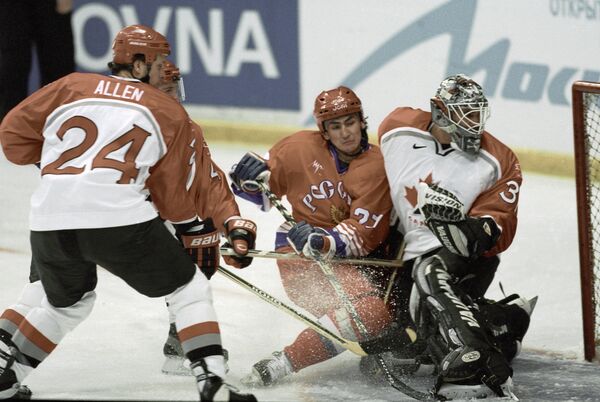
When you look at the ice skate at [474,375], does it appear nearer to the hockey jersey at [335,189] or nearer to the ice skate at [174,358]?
the hockey jersey at [335,189]

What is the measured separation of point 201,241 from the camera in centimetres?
354

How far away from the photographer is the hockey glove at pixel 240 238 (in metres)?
3.68

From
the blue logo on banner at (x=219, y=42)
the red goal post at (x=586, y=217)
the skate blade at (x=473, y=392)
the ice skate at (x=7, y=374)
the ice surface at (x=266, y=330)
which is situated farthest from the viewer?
the blue logo on banner at (x=219, y=42)

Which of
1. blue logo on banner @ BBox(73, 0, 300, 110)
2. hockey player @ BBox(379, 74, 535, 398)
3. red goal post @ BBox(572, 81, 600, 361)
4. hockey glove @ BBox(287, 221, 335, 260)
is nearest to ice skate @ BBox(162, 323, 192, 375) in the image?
hockey glove @ BBox(287, 221, 335, 260)

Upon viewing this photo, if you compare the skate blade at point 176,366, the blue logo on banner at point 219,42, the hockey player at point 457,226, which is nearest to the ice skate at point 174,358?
the skate blade at point 176,366

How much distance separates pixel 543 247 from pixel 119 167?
2371 mm

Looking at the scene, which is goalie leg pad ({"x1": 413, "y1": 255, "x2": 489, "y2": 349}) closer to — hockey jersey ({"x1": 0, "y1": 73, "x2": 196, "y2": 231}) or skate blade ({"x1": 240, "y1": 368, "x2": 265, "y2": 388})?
skate blade ({"x1": 240, "y1": 368, "x2": 265, "y2": 388})

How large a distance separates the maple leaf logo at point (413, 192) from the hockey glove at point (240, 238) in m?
0.46

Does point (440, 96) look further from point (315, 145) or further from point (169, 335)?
point (169, 335)

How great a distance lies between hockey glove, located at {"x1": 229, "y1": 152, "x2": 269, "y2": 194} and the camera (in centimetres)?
394

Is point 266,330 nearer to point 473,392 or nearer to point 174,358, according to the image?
point 174,358

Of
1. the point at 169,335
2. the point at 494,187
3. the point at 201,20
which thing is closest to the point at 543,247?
the point at 494,187

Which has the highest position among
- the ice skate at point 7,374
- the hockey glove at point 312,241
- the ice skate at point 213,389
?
the hockey glove at point 312,241

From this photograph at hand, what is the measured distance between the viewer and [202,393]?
3092mm
